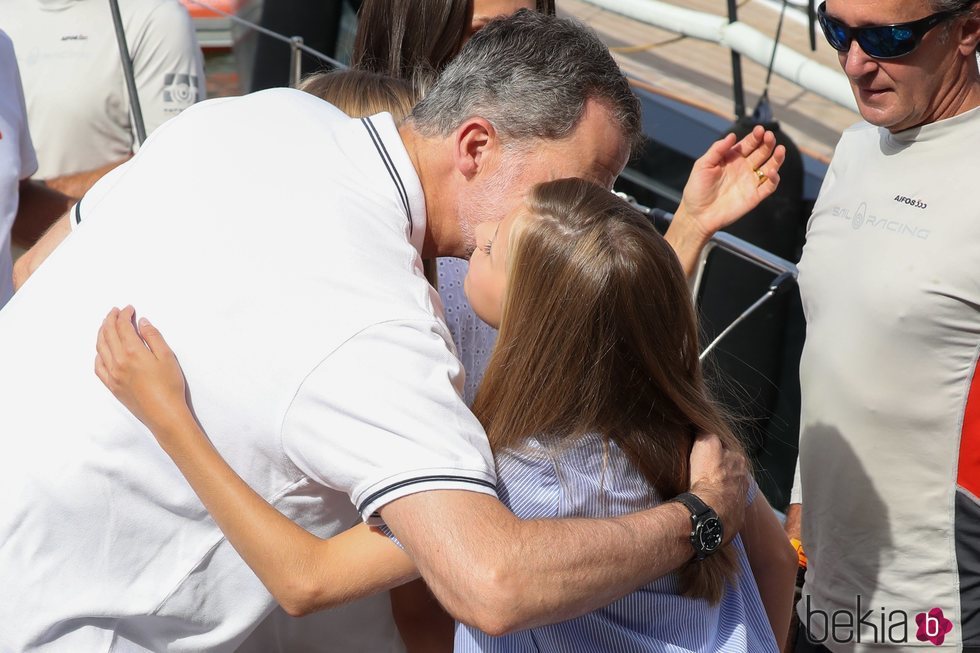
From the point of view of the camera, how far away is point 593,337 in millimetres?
1507

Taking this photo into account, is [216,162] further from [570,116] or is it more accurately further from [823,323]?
[823,323]

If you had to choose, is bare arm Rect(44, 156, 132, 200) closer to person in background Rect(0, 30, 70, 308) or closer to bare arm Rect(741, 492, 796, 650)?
person in background Rect(0, 30, 70, 308)

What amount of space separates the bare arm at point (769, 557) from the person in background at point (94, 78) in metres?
2.75

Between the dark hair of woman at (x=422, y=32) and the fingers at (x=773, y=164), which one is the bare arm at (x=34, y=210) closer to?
the dark hair of woman at (x=422, y=32)

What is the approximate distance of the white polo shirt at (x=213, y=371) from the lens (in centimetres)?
131

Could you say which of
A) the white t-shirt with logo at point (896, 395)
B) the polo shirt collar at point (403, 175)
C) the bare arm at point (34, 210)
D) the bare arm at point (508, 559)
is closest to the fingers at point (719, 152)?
the white t-shirt with logo at point (896, 395)

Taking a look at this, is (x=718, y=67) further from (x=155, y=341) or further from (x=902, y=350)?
(x=155, y=341)

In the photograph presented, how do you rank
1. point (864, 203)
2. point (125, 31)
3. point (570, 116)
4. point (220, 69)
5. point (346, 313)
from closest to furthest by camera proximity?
point (346, 313) < point (570, 116) < point (864, 203) < point (125, 31) < point (220, 69)

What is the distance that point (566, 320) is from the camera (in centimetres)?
150

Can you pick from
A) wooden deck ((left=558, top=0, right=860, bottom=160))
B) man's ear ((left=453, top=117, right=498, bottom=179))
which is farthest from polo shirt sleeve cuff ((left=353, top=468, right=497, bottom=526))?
wooden deck ((left=558, top=0, right=860, bottom=160))

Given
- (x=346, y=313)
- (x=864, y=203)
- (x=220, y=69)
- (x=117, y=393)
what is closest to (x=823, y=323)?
(x=864, y=203)

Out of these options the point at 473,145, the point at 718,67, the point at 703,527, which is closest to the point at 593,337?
the point at 703,527

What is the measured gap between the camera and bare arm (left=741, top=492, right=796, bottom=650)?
1.77m

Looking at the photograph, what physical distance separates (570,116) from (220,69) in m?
4.99
